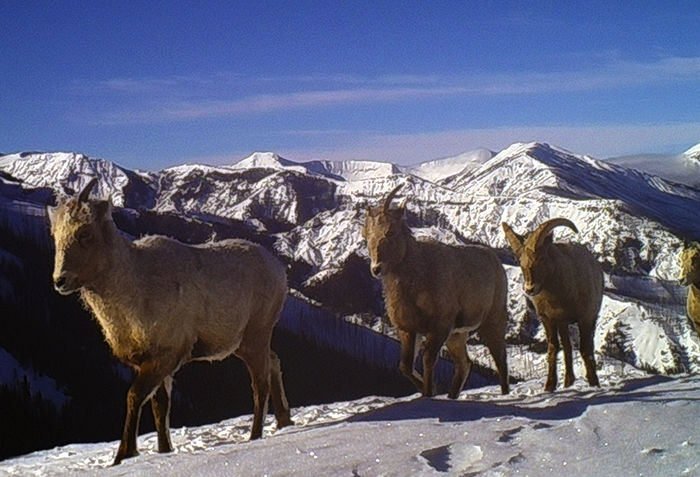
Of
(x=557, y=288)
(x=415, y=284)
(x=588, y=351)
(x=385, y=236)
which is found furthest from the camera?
(x=588, y=351)

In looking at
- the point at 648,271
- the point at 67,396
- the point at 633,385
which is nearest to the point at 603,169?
the point at 648,271

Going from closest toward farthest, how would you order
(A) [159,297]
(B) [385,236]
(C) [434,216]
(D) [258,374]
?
(A) [159,297] < (D) [258,374] < (B) [385,236] < (C) [434,216]

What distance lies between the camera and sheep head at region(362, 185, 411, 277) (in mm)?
10266

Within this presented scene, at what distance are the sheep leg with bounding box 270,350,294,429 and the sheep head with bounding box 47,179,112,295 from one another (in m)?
3.82

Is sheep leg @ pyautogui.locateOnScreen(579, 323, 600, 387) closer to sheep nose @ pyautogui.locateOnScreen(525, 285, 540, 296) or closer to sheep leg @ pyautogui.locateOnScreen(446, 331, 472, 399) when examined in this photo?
sheep nose @ pyautogui.locateOnScreen(525, 285, 540, 296)

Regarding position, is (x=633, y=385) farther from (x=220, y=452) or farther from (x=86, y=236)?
(x=86, y=236)

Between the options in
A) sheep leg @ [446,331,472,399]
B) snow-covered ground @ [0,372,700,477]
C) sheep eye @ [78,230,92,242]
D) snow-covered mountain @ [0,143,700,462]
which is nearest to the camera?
snow-covered ground @ [0,372,700,477]

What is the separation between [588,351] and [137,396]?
8.53m

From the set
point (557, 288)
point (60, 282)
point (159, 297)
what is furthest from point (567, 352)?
point (60, 282)

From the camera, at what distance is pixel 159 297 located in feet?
26.2

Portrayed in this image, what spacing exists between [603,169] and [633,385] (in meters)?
115

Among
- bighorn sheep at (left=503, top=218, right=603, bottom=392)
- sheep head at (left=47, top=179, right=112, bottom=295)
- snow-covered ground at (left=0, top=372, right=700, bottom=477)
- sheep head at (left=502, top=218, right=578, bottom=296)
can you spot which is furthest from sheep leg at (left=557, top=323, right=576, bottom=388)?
sheep head at (left=47, top=179, right=112, bottom=295)

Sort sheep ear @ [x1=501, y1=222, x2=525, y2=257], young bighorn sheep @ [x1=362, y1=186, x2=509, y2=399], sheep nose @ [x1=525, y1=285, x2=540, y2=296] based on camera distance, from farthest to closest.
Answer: sheep ear @ [x1=501, y1=222, x2=525, y2=257] → sheep nose @ [x1=525, y1=285, x2=540, y2=296] → young bighorn sheep @ [x1=362, y1=186, x2=509, y2=399]

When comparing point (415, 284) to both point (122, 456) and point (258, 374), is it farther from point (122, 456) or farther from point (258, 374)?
point (122, 456)
